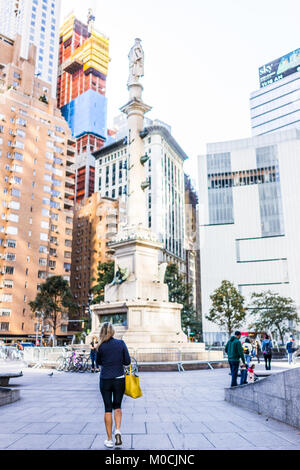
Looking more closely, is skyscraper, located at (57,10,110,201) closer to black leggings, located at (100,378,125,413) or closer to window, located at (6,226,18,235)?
window, located at (6,226,18,235)

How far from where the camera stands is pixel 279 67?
144 meters

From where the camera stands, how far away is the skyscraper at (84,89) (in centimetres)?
15088

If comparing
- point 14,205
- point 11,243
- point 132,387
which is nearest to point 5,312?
point 11,243

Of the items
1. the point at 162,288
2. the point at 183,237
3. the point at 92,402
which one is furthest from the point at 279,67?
the point at 92,402

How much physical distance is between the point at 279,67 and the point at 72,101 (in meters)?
84.9

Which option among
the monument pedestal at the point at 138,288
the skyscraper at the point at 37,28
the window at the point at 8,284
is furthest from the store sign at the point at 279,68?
the monument pedestal at the point at 138,288

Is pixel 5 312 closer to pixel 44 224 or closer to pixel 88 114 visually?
pixel 44 224

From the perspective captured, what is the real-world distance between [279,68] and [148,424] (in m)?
159

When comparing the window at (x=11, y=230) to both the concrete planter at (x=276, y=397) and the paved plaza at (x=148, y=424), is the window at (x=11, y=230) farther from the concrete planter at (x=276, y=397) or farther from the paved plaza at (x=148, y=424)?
the concrete planter at (x=276, y=397)

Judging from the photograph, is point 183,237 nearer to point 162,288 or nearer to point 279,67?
point 279,67

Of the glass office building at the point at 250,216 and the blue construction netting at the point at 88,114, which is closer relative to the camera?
the glass office building at the point at 250,216

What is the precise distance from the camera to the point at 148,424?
7555 mm

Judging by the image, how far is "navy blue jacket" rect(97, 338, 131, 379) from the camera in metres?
6.33

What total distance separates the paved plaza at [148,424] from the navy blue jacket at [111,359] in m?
1.04
